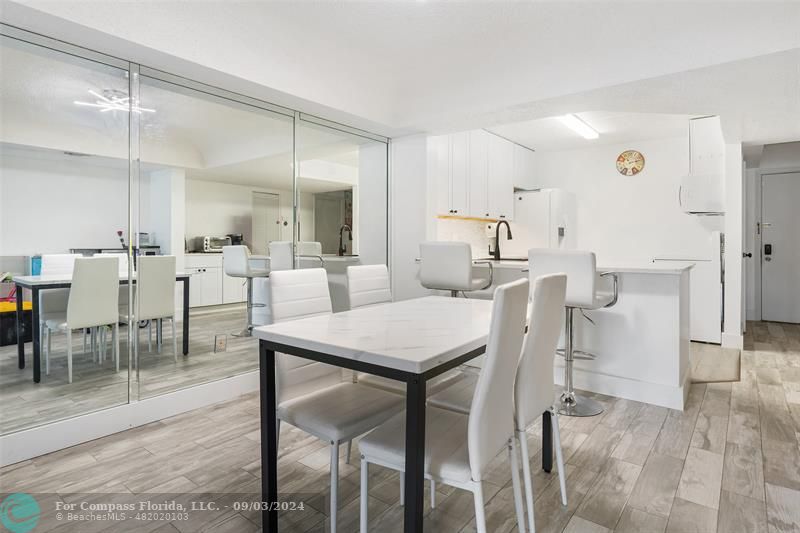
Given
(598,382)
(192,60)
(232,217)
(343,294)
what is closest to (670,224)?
(598,382)

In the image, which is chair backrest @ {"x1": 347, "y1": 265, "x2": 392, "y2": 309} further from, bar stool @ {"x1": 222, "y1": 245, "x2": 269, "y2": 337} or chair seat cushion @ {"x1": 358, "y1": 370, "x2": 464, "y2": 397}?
bar stool @ {"x1": 222, "y1": 245, "x2": 269, "y2": 337}

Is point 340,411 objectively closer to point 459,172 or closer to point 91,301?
point 91,301

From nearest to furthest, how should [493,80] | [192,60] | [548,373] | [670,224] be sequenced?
[548,373], [192,60], [493,80], [670,224]

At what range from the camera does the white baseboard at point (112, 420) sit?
89.5 inches

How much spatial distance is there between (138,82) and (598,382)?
376 centimetres

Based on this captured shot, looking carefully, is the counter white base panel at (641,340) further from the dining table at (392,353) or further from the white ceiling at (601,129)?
the white ceiling at (601,129)

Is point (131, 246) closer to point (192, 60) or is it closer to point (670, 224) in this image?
point (192, 60)

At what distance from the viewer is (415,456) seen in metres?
1.28

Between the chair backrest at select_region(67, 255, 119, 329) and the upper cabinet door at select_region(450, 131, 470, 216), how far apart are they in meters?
3.21

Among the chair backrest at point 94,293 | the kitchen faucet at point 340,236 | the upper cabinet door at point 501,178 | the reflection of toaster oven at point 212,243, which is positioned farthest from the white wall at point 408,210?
the chair backrest at point 94,293

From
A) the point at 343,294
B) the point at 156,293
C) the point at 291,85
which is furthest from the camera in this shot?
the point at 343,294

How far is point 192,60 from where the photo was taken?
265 cm

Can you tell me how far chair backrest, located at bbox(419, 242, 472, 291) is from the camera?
3516 millimetres

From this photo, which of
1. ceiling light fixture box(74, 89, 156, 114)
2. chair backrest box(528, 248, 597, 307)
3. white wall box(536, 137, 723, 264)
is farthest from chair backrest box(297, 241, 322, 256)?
white wall box(536, 137, 723, 264)
